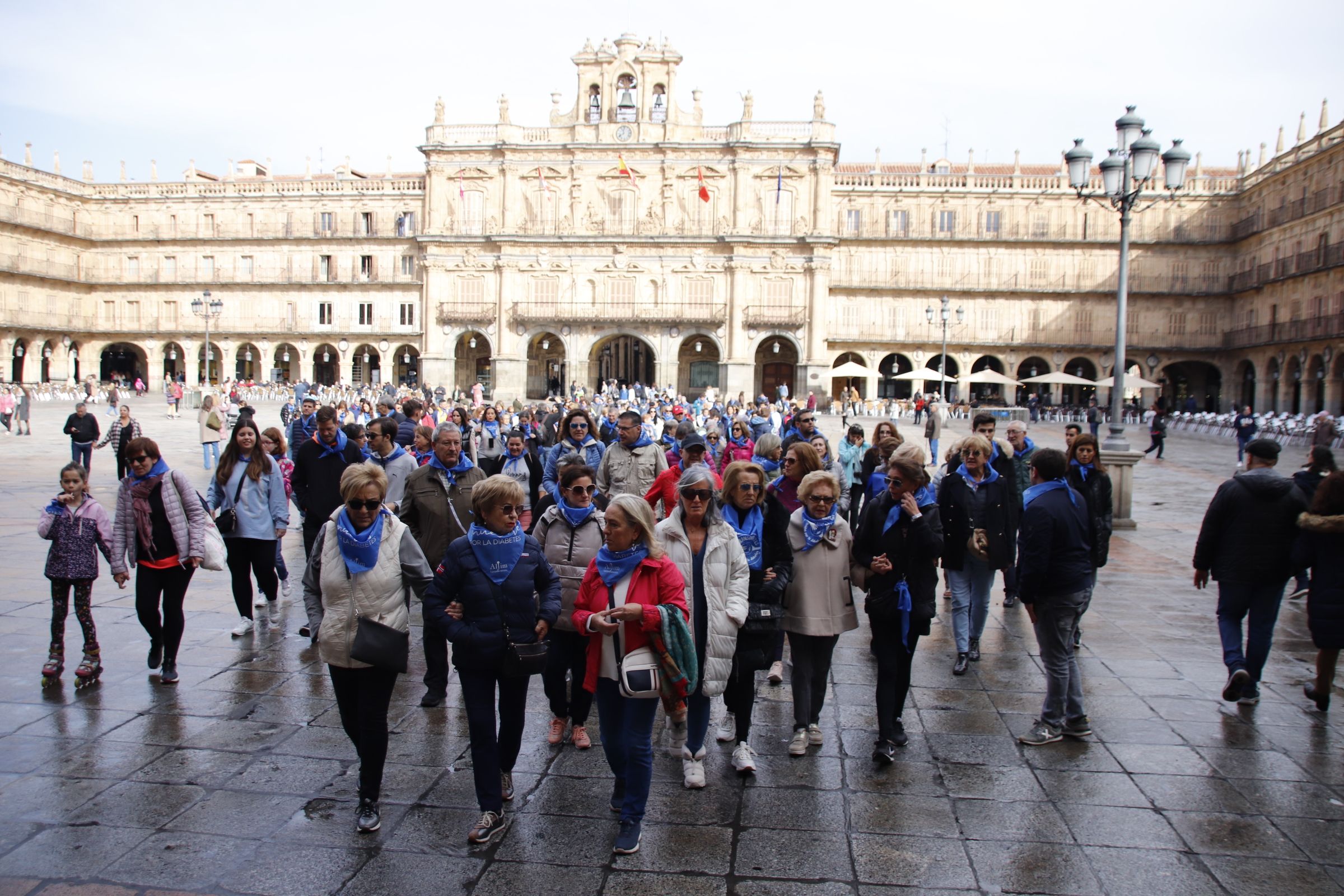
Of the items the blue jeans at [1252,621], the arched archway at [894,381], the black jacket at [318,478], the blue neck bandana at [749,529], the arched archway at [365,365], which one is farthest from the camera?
the arched archway at [365,365]

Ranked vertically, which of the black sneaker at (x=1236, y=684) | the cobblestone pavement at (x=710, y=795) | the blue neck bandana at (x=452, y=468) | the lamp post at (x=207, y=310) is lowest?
the cobblestone pavement at (x=710, y=795)

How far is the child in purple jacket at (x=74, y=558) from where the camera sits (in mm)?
5668

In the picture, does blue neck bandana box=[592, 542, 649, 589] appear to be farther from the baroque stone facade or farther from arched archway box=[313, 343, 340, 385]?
arched archway box=[313, 343, 340, 385]

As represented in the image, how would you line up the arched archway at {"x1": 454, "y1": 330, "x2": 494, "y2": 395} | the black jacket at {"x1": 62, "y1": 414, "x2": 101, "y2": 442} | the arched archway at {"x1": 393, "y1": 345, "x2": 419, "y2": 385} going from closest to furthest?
the black jacket at {"x1": 62, "y1": 414, "x2": 101, "y2": 442} → the arched archway at {"x1": 454, "y1": 330, "x2": 494, "y2": 395} → the arched archway at {"x1": 393, "y1": 345, "x2": 419, "y2": 385}

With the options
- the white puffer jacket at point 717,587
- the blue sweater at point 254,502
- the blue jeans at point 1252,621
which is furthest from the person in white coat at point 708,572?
the blue sweater at point 254,502

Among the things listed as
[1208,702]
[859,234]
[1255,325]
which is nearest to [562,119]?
[859,234]

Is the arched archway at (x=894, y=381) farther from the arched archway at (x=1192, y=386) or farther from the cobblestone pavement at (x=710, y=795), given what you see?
the cobblestone pavement at (x=710, y=795)

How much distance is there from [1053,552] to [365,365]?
1837 inches

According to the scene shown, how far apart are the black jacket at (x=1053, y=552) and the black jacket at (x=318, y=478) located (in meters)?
4.86

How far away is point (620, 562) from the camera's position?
12.7 feet

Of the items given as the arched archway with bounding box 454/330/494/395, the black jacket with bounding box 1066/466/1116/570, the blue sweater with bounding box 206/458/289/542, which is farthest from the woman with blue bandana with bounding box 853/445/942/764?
the arched archway with bounding box 454/330/494/395

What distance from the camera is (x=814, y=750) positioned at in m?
4.91

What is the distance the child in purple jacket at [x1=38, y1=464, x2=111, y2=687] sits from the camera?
5668 mm

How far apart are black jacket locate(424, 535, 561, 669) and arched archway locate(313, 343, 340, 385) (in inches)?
1808
